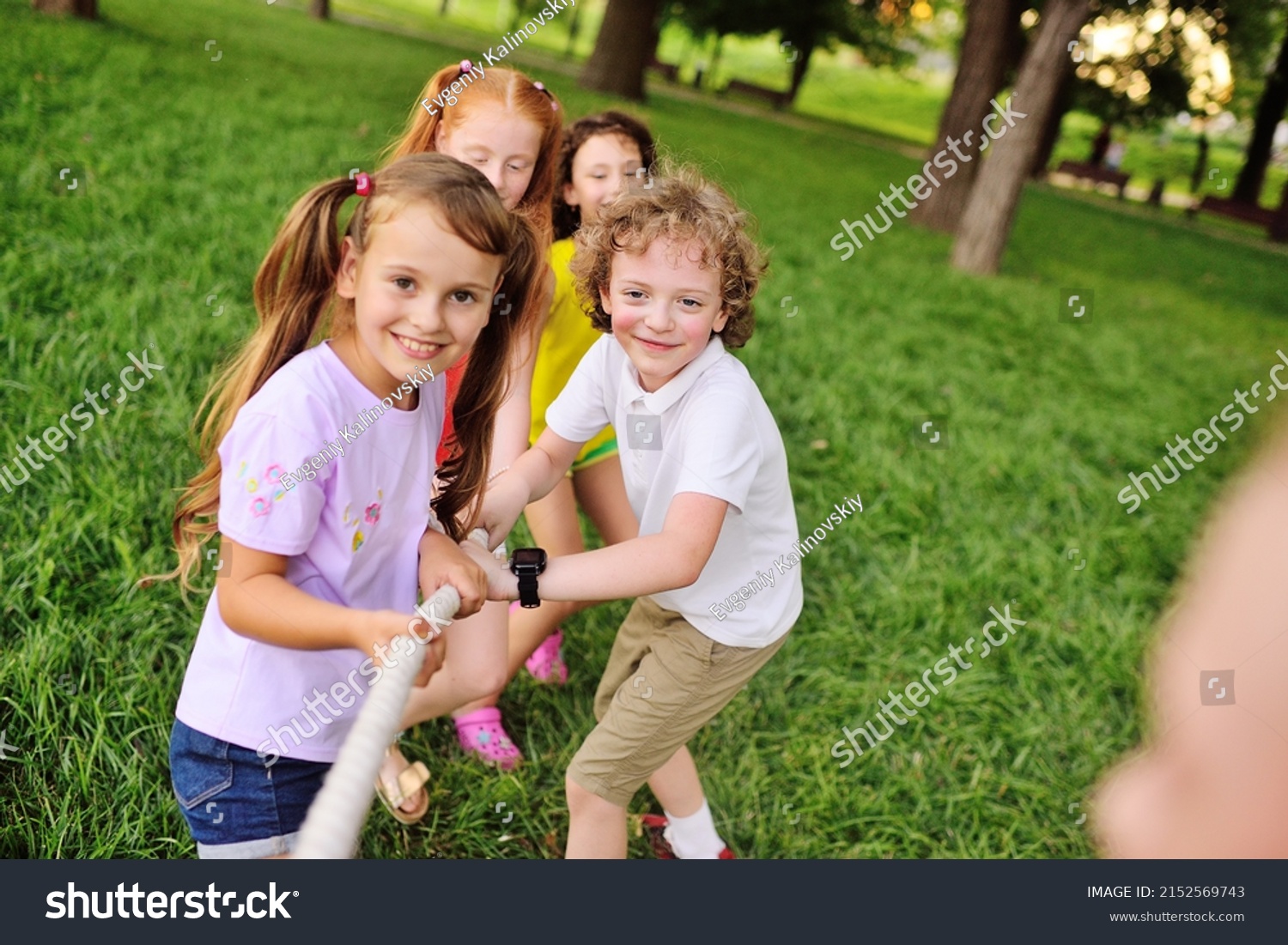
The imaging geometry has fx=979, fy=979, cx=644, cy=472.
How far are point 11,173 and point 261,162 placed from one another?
1551 mm

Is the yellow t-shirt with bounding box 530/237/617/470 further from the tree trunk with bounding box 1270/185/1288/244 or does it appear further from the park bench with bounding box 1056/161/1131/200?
the park bench with bounding box 1056/161/1131/200

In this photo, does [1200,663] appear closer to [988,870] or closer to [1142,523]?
[988,870]

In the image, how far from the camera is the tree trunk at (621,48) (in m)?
15.2

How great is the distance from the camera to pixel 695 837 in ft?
7.67

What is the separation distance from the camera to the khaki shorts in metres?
1.94

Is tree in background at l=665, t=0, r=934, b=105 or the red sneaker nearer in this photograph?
the red sneaker

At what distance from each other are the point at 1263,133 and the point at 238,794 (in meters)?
29.6

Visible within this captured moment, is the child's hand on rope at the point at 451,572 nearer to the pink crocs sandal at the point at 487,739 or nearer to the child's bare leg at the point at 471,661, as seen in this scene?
the child's bare leg at the point at 471,661

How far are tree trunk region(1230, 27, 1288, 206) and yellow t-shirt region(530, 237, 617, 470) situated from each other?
85.1 ft

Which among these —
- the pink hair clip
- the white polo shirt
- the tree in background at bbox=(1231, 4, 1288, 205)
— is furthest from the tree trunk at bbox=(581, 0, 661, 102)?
the tree in background at bbox=(1231, 4, 1288, 205)

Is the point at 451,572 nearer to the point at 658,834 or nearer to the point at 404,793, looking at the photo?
the point at 404,793

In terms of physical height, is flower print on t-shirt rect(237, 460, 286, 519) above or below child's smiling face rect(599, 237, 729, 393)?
below

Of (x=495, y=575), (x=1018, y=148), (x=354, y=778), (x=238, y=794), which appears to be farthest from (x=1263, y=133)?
(x=354, y=778)

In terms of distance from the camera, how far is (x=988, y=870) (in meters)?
2.27
